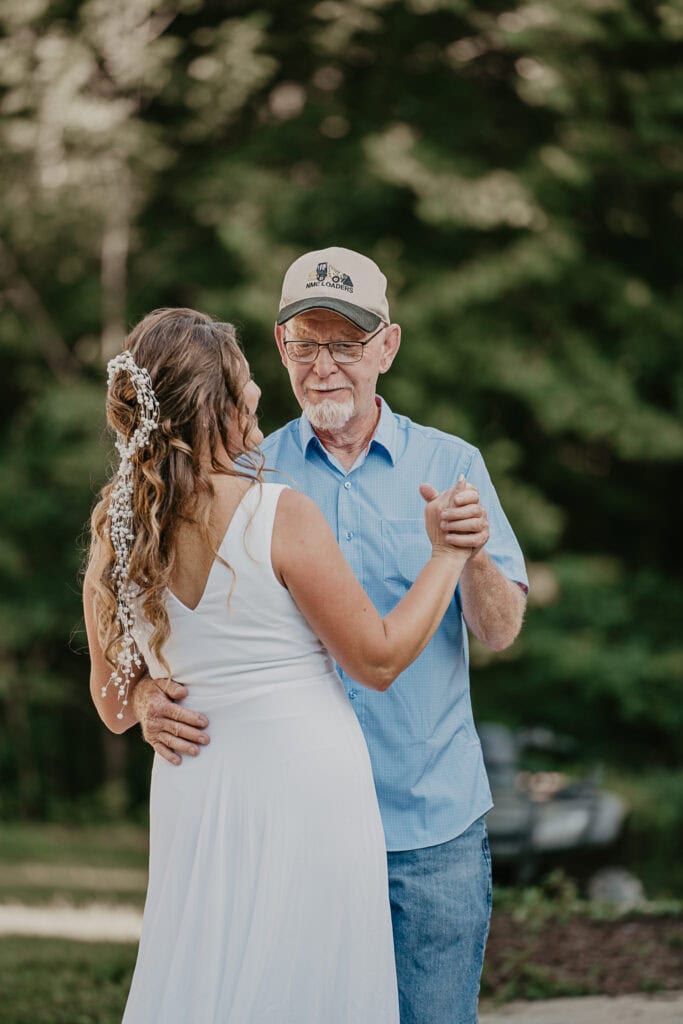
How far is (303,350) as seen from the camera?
304 centimetres

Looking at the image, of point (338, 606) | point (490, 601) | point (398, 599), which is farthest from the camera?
point (398, 599)

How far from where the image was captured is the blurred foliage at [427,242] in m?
10.9

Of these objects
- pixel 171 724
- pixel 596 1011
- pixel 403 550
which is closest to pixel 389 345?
pixel 403 550

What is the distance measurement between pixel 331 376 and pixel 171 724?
0.94 metres

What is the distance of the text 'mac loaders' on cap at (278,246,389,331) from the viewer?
2953 mm

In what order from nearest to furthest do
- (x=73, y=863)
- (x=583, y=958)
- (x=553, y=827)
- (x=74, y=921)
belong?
(x=583, y=958)
(x=74, y=921)
(x=553, y=827)
(x=73, y=863)

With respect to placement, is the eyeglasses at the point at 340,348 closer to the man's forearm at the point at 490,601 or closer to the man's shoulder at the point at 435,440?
the man's shoulder at the point at 435,440

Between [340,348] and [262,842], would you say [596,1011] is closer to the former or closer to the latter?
[262,842]

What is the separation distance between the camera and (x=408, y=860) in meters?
2.79

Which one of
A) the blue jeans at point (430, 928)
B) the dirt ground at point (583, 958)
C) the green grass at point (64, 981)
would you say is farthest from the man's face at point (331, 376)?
→ the green grass at point (64, 981)

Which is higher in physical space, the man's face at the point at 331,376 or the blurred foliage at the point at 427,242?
the man's face at the point at 331,376

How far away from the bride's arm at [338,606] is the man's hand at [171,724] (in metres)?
0.30

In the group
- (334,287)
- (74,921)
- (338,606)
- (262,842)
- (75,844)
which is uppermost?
(334,287)

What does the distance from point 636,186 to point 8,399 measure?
724 centimetres
